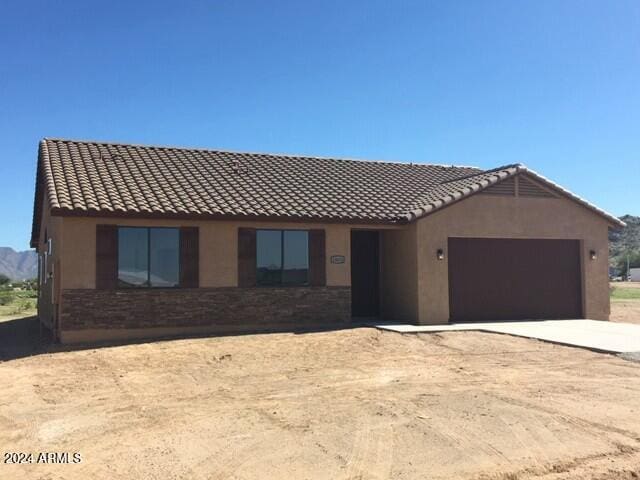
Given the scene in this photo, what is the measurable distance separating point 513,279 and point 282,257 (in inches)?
281

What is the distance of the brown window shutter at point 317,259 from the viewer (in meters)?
16.8

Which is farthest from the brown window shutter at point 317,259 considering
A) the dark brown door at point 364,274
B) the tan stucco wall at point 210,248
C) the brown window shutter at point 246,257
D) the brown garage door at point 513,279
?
the brown garage door at point 513,279

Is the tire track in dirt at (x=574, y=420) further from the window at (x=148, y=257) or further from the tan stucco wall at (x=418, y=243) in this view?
the window at (x=148, y=257)

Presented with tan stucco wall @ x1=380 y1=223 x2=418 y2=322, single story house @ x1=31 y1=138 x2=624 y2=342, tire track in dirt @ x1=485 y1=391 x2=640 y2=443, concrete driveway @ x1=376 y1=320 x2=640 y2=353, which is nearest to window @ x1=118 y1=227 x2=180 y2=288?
single story house @ x1=31 y1=138 x2=624 y2=342

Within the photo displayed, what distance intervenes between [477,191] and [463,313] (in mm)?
3540

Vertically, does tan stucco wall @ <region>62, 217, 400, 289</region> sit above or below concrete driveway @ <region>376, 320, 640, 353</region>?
above

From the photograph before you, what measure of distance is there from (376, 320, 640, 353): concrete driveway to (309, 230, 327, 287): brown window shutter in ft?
6.64

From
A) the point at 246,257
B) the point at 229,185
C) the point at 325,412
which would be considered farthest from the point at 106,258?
the point at 325,412

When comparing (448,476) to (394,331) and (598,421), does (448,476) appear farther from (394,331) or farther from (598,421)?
(394,331)

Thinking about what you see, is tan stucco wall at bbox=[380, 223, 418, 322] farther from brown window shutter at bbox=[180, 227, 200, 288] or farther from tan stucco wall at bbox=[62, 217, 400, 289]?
brown window shutter at bbox=[180, 227, 200, 288]

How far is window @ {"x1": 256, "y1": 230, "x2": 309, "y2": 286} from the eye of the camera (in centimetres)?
1633

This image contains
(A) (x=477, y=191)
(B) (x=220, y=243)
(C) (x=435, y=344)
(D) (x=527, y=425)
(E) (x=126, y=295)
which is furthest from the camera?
(A) (x=477, y=191)

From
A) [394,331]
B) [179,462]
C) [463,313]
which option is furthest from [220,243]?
[179,462]

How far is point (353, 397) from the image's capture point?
8969 mm
